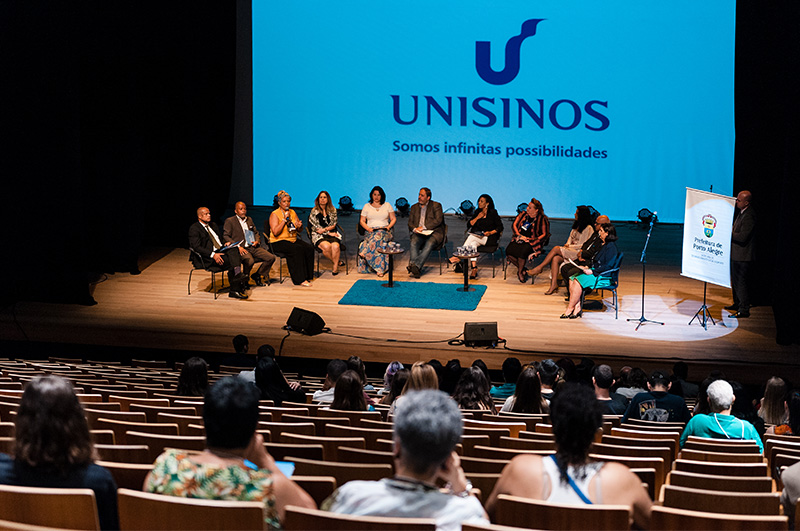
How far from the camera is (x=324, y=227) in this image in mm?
10039

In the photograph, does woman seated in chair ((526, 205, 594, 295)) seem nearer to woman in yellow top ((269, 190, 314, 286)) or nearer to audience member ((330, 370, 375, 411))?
woman in yellow top ((269, 190, 314, 286))

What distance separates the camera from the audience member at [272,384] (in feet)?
17.8

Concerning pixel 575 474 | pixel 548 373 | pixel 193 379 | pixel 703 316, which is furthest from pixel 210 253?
pixel 575 474

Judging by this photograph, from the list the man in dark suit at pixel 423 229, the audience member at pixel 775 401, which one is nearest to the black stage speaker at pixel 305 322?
the man in dark suit at pixel 423 229

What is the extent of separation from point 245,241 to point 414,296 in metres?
1.92

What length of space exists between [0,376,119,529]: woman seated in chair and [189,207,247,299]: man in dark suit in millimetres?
6922

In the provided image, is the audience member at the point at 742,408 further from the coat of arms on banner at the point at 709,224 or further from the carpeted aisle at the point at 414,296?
the carpeted aisle at the point at 414,296

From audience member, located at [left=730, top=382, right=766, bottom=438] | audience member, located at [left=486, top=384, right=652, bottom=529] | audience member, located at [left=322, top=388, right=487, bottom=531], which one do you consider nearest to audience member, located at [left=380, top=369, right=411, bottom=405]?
audience member, located at [left=730, top=382, right=766, bottom=438]

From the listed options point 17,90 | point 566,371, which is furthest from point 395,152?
point 566,371

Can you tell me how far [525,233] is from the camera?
9.81 metres

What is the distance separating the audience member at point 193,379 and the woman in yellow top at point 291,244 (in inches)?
176

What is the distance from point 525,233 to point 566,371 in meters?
3.51

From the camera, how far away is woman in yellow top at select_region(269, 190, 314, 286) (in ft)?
31.8

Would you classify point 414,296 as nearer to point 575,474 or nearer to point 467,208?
point 467,208
